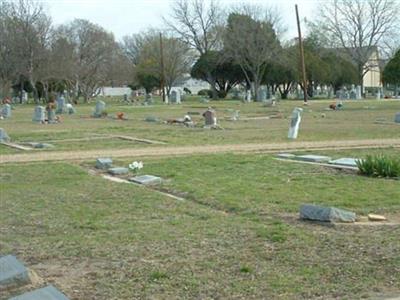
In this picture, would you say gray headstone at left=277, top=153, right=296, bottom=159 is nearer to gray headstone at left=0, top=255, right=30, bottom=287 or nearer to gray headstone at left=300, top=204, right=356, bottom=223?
gray headstone at left=300, top=204, right=356, bottom=223

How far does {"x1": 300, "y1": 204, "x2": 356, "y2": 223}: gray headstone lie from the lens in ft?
26.6

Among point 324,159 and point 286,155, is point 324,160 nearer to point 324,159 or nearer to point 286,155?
point 324,159

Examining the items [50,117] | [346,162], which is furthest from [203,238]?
[50,117]

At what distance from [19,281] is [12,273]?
9 cm

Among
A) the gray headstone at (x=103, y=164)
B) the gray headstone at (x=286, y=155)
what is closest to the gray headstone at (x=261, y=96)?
the gray headstone at (x=286, y=155)

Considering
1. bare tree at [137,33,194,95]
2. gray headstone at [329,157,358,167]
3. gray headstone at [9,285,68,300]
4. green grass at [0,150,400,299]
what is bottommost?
gray headstone at [329,157,358,167]

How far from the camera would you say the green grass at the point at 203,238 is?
5629 millimetres

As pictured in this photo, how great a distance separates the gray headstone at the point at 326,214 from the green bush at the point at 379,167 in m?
4.29

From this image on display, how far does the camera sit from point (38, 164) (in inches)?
636

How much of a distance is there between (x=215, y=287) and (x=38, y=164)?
37.2 ft

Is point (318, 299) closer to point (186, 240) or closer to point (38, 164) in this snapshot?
point (186, 240)

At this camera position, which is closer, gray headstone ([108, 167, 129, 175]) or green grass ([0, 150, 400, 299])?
green grass ([0, 150, 400, 299])

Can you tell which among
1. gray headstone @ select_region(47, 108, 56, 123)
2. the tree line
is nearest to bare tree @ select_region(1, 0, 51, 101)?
the tree line

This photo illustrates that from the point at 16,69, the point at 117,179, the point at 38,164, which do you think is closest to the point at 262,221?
the point at 117,179
